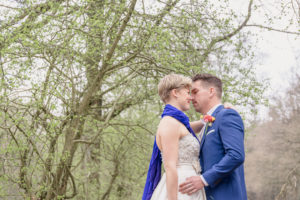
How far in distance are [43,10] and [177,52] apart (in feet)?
8.39

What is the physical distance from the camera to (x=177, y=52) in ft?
24.2

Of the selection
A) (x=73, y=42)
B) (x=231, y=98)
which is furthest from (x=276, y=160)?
(x=73, y=42)

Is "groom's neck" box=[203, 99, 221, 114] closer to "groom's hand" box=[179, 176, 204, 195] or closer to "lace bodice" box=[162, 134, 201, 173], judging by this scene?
"lace bodice" box=[162, 134, 201, 173]

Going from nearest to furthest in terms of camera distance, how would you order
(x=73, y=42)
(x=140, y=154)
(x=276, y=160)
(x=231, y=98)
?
(x=73, y=42) → (x=231, y=98) → (x=140, y=154) → (x=276, y=160)

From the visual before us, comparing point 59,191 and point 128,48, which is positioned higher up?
point 128,48

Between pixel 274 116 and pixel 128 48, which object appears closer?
pixel 128 48

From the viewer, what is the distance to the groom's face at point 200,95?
346 cm

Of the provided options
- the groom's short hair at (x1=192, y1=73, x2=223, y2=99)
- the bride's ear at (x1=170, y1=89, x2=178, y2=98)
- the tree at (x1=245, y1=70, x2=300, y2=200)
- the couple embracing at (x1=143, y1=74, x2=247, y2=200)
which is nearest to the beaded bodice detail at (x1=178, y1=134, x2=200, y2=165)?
the couple embracing at (x1=143, y1=74, x2=247, y2=200)

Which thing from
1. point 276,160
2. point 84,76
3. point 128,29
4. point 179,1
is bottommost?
point 276,160

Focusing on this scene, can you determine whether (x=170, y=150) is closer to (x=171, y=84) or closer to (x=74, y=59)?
(x=171, y=84)

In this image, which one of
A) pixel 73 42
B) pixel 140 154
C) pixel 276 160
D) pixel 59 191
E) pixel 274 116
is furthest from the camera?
pixel 274 116

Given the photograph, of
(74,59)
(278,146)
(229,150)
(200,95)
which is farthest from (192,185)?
(278,146)

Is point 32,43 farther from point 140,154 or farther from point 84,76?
point 140,154

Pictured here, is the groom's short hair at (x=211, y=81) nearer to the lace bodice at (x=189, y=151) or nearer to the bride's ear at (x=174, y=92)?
the bride's ear at (x=174, y=92)
